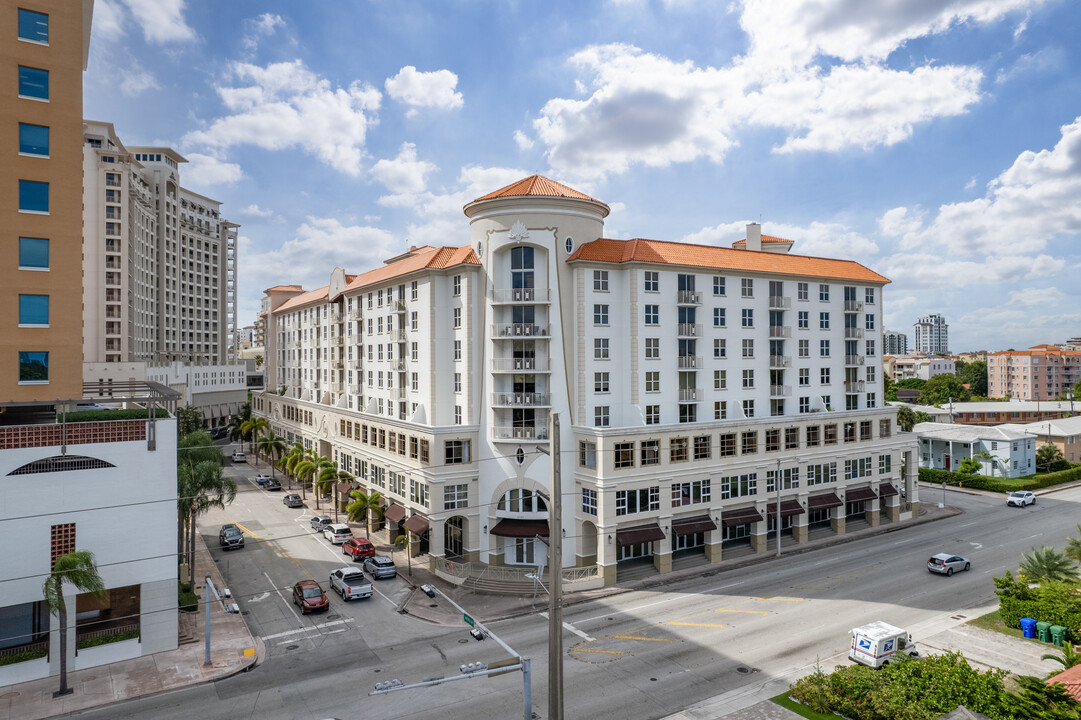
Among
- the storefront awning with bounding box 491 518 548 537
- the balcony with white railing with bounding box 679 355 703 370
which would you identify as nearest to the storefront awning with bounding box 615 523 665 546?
the storefront awning with bounding box 491 518 548 537

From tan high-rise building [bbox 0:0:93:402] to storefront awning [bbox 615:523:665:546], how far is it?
111 feet

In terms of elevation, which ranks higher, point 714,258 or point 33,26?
point 33,26

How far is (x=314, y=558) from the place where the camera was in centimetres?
4875

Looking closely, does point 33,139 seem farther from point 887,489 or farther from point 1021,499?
point 1021,499

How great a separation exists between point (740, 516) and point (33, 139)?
5162cm

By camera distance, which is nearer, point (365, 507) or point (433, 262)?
point (433, 262)

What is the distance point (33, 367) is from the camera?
3303cm

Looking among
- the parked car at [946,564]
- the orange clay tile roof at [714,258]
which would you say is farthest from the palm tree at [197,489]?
the parked car at [946,564]

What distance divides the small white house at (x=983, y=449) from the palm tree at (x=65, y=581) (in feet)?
289

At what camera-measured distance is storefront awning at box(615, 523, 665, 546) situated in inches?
1658

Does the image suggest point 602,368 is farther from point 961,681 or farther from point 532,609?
point 961,681

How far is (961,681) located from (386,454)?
41982 mm

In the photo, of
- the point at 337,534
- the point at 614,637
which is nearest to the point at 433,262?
the point at 337,534

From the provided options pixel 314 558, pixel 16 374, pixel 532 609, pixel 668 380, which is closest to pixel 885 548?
pixel 668 380
